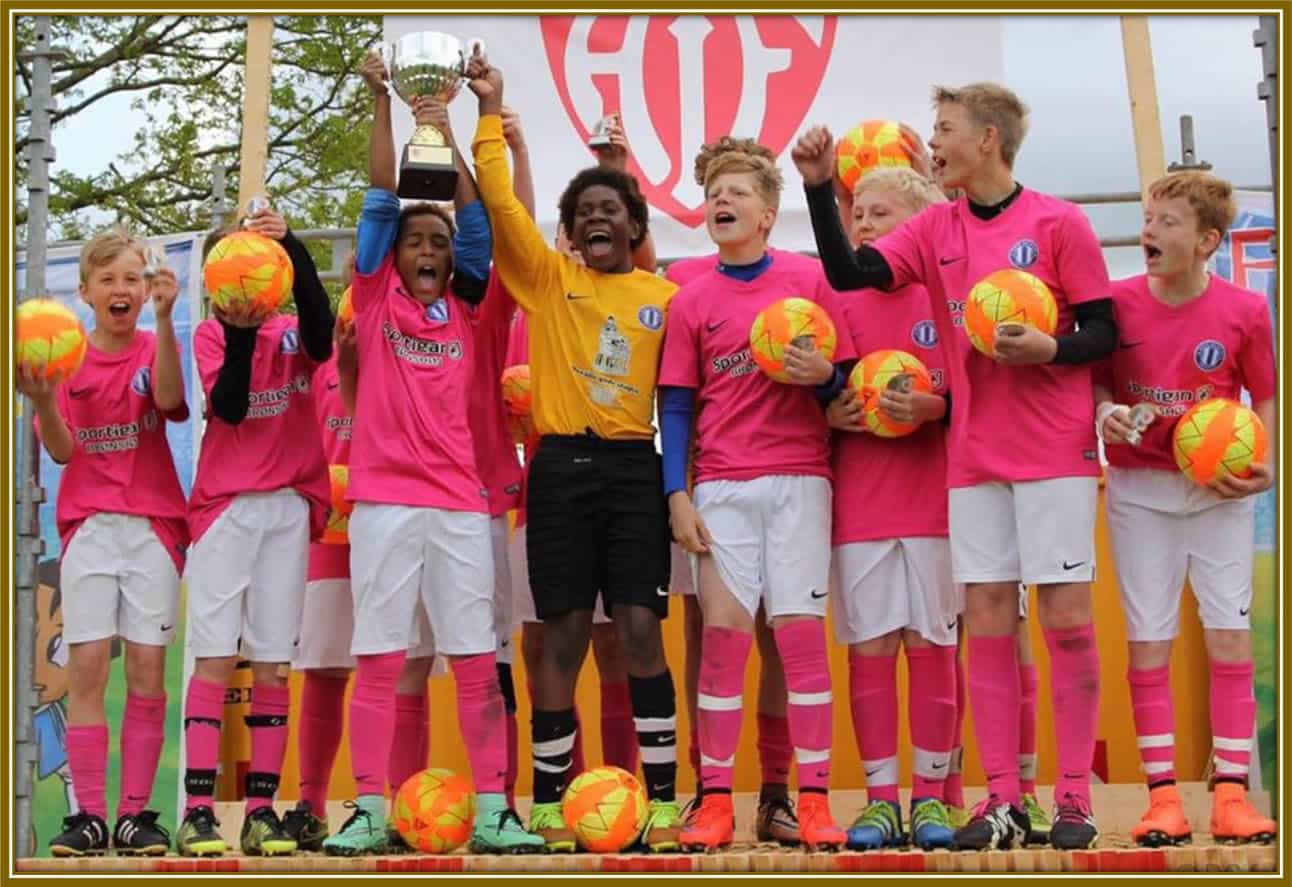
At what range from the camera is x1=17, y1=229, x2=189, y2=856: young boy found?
6.14m

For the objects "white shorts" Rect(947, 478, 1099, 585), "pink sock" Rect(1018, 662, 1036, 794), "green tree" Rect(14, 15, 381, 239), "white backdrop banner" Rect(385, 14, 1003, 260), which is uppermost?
"green tree" Rect(14, 15, 381, 239)

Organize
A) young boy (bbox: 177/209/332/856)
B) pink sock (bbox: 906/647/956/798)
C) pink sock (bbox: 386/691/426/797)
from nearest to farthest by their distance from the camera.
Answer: pink sock (bbox: 906/647/956/798)
young boy (bbox: 177/209/332/856)
pink sock (bbox: 386/691/426/797)

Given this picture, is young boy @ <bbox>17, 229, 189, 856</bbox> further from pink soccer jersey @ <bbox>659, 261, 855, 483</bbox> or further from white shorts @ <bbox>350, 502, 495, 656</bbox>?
pink soccer jersey @ <bbox>659, 261, 855, 483</bbox>

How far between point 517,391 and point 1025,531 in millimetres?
2125

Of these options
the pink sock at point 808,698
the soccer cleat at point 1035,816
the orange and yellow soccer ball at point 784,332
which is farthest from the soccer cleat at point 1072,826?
the orange and yellow soccer ball at point 784,332

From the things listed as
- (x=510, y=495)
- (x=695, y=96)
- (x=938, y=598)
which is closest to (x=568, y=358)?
(x=510, y=495)

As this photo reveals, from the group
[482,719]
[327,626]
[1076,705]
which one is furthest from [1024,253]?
[327,626]

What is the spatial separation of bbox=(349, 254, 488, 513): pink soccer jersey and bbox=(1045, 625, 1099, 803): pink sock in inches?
82.1

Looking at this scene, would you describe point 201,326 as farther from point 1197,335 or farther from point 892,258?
point 1197,335

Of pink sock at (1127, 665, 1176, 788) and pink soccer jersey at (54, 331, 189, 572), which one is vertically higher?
pink soccer jersey at (54, 331, 189, 572)

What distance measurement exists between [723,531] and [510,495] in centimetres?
95

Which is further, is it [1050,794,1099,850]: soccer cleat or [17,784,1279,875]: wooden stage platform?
[1050,794,1099,850]: soccer cleat

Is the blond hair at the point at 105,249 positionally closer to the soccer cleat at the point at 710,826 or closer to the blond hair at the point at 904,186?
the blond hair at the point at 904,186

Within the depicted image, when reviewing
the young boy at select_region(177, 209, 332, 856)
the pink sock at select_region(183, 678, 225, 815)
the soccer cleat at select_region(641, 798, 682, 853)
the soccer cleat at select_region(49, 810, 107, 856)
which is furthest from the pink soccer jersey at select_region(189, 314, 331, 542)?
the soccer cleat at select_region(641, 798, 682, 853)
